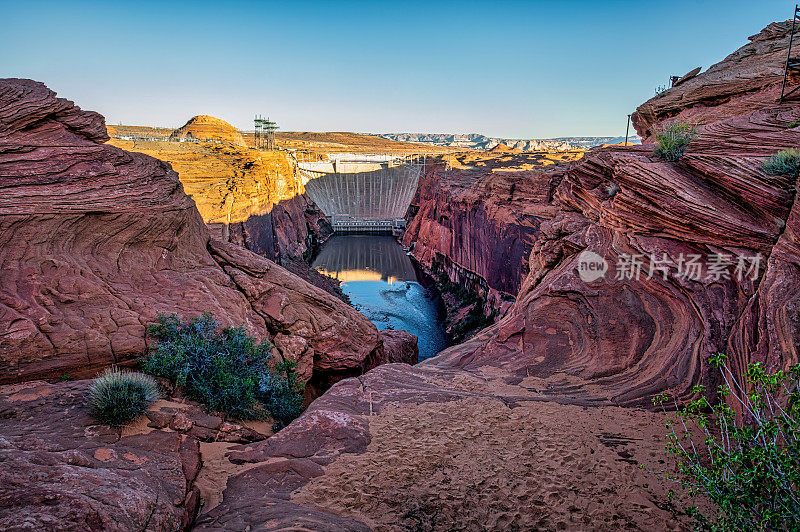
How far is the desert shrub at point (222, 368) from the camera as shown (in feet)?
28.7

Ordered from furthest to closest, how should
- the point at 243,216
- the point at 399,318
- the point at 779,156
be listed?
1. the point at 399,318
2. the point at 243,216
3. the point at 779,156

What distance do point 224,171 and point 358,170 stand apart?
A: 4322 cm

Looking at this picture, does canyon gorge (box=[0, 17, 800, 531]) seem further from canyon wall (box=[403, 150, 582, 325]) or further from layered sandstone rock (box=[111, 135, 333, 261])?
layered sandstone rock (box=[111, 135, 333, 261])

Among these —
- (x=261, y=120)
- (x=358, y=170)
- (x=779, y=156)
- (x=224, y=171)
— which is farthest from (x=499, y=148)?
(x=779, y=156)

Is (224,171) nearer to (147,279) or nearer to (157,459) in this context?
(147,279)

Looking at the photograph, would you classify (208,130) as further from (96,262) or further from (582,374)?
(582,374)

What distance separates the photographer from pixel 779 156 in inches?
343

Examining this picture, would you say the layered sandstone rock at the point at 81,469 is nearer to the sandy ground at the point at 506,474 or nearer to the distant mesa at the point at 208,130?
the sandy ground at the point at 506,474

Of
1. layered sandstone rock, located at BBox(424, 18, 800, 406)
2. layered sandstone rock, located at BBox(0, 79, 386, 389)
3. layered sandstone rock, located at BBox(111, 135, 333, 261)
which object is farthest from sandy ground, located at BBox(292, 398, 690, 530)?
layered sandstone rock, located at BBox(111, 135, 333, 261)

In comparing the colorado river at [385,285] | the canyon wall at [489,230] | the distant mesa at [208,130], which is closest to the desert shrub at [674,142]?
the canyon wall at [489,230]

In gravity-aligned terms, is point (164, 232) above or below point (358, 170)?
below

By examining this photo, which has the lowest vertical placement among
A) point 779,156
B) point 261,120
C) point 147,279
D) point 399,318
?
point 399,318

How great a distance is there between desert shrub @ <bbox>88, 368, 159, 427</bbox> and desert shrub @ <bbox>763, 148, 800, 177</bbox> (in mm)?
12030

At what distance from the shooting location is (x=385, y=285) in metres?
42.4
